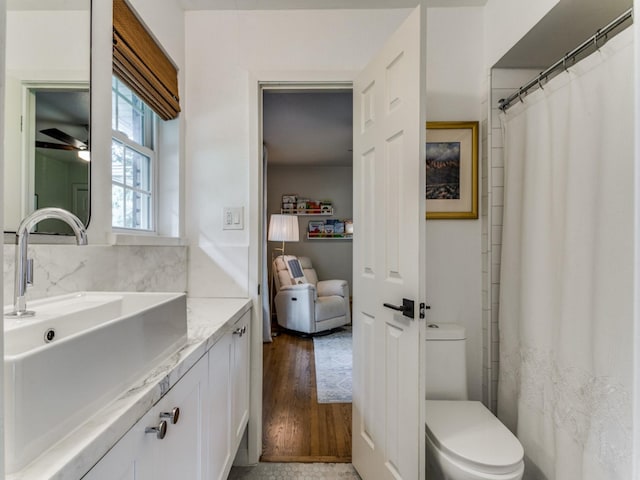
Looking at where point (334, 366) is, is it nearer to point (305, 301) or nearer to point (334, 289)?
point (305, 301)

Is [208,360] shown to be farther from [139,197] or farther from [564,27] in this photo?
[564,27]

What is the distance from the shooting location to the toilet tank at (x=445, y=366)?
5.01 ft

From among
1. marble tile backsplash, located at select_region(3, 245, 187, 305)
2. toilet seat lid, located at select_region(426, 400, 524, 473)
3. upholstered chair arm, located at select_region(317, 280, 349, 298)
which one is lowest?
toilet seat lid, located at select_region(426, 400, 524, 473)

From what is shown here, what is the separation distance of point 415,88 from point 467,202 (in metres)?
0.76

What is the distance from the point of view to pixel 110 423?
514mm

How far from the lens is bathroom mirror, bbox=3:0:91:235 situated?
0.82 meters

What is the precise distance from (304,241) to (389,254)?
12.4ft

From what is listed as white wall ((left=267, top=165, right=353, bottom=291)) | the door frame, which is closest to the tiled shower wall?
the door frame

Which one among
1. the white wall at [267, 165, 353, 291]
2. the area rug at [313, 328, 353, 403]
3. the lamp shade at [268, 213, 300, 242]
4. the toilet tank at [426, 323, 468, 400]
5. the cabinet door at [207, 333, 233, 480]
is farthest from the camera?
the white wall at [267, 165, 353, 291]

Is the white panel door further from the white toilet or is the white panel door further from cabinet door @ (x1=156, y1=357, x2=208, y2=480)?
cabinet door @ (x1=156, y1=357, x2=208, y2=480)

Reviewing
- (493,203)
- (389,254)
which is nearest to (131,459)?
(389,254)

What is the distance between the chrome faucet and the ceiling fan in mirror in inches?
13.4

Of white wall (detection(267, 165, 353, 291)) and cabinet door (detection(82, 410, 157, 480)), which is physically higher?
white wall (detection(267, 165, 353, 291))

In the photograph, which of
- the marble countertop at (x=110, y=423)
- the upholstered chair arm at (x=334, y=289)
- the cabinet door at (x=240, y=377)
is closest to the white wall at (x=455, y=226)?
the cabinet door at (x=240, y=377)
